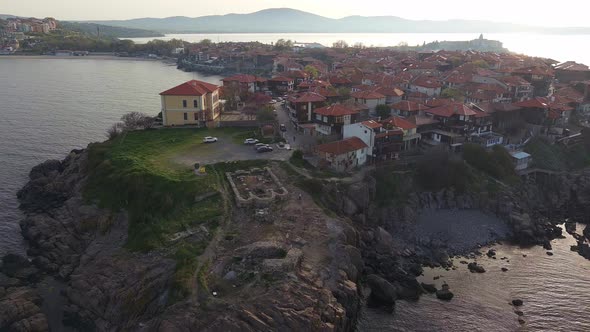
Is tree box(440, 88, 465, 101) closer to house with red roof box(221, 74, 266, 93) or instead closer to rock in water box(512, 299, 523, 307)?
house with red roof box(221, 74, 266, 93)

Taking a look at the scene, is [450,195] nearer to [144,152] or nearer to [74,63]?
[144,152]

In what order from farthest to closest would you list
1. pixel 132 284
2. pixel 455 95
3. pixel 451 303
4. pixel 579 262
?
pixel 455 95 < pixel 579 262 < pixel 451 303 < pixel 132 284

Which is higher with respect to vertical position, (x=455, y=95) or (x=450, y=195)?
(x=455, y=95)

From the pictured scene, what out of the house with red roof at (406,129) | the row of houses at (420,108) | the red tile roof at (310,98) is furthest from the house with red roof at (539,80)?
the red tile roof at (310,98)

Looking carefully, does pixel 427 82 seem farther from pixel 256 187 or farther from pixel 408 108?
pixel 256 187

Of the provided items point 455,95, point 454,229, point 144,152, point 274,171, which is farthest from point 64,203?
point 455,95

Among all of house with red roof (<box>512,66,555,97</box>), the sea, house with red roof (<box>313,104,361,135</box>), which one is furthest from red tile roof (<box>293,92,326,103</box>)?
house with red roof (<box>512,66,555,97</box>)
